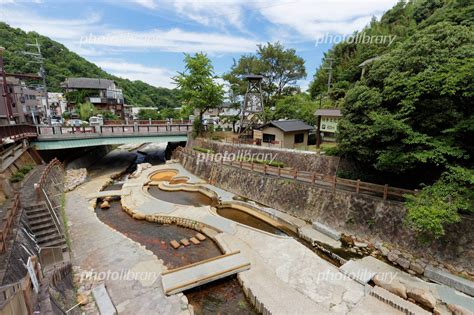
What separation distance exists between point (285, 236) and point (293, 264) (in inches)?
96.7

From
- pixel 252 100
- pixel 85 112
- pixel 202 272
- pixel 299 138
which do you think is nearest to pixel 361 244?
pixel 202 272

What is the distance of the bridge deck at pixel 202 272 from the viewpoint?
25.0ft

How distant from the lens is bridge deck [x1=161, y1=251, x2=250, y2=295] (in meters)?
7.61

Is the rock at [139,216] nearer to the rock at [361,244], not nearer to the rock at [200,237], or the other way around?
the rock at [200,237]

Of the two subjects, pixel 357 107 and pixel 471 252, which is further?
pixel 357 107

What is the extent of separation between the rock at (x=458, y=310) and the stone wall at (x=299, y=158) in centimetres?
909

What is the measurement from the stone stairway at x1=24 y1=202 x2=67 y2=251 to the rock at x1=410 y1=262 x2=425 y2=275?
1416 cm

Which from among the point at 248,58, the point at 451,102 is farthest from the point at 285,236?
the point at 248,58

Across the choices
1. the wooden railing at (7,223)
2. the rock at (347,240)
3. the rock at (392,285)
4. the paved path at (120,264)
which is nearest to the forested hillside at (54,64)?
the paved path at (120,264)

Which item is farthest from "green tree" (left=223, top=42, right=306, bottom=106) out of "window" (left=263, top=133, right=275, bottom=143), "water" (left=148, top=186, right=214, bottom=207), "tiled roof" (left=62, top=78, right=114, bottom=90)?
"tiled roof" (left=62, top=78, right=114, bottom=90)

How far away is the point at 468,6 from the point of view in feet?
69.1

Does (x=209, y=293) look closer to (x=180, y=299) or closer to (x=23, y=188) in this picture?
(x=180, y=299)

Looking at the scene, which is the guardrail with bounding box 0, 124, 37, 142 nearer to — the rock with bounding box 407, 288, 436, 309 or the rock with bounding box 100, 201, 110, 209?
the rock with bounding box 100, 201, 110, 209

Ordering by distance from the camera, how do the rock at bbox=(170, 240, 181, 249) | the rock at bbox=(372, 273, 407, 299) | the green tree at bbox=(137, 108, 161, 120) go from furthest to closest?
the green tree at bbox=(137, 108, 161, 120) < the rock at bbox=(170, 240, 181, 249) < the rock at bbox=(372, 273, 407, 299)
